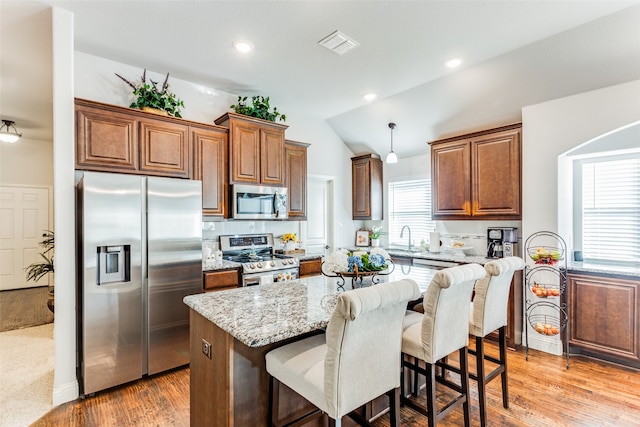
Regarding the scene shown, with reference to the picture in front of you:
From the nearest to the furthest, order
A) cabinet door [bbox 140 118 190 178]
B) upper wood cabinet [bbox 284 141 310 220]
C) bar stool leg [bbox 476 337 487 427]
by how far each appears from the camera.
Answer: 1. bar stool leg [bbox 476 337 487 427]
2. cabinet door [bbox 140 118 190 178]
3. upper wood cabinet [bbox 284 141 310 220]

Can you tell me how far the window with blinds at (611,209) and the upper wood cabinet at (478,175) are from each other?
30.5 inches

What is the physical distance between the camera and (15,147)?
581 cm

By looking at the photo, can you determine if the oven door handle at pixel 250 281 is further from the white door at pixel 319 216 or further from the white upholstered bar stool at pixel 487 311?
the white upholstered bar stool at pixel 487 311

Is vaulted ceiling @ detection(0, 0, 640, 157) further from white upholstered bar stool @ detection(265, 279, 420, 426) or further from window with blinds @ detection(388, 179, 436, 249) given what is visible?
white upholstered bar stool @ detection(265, 279, 420, 426)

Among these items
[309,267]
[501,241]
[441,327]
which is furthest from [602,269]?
[309,267]

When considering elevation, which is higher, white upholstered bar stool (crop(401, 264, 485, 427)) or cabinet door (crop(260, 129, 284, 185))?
cabinet door (crop(260, 129, 284, 185))

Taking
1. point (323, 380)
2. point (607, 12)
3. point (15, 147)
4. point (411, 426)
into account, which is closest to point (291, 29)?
point (607, 12)

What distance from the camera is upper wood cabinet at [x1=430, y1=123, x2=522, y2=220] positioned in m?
3.64

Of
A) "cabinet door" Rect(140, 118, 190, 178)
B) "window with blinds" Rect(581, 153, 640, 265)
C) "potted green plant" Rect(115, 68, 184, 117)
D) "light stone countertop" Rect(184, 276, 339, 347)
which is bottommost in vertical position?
"light stone countertop" Rect(184, 276, 339, 347)

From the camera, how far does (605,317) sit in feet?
9.98

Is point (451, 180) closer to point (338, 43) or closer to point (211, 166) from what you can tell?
point (338, 43)

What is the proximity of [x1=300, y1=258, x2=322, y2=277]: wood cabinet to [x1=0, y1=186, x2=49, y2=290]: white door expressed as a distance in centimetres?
527

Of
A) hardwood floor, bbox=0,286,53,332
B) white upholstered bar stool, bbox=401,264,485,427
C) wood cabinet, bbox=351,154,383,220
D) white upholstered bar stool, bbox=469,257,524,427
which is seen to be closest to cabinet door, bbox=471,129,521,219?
white upholstered bar stool, bbox=469,257,524,427

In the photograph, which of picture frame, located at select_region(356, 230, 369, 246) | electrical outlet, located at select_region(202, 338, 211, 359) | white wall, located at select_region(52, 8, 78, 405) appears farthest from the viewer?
picture frame, located at select_region(356, 230, 369, 246)
